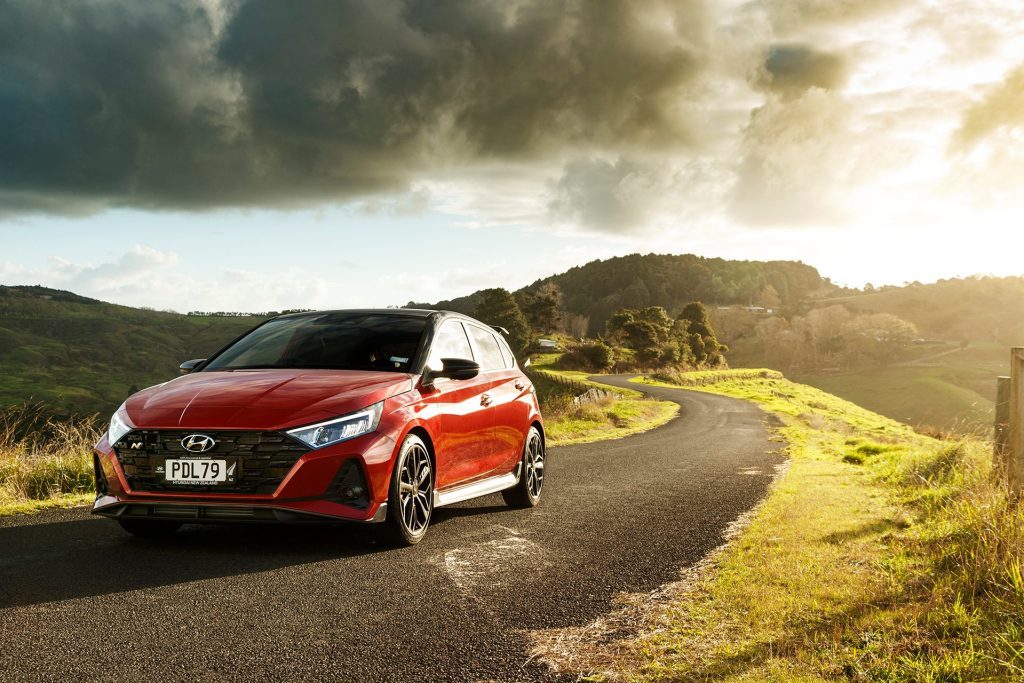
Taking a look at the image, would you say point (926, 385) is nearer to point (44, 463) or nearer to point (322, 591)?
point (44, 463)

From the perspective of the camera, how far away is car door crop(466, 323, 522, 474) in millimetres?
7906

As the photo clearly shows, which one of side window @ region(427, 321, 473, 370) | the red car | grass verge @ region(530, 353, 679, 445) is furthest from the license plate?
grass verge @ region(530, 353, 679, 445)

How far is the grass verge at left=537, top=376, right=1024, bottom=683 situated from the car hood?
2407 millimetres

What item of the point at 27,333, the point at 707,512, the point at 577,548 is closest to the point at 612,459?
the point at 707,512

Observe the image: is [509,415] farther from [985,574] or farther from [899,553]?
[985,574]

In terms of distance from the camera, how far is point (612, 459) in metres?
14.5

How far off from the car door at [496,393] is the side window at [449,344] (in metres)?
0.21

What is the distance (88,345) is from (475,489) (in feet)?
596

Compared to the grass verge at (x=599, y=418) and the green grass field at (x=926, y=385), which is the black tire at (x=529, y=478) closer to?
the grass verge at (x=599, y=418)

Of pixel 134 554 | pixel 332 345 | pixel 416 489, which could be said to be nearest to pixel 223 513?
pixel 134 554

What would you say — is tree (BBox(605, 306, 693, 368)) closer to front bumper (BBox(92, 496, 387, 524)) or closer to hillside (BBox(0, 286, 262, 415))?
hillside (BBox(0, 286, 262, 415))

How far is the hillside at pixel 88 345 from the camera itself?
13012cm

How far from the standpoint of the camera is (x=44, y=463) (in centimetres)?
970

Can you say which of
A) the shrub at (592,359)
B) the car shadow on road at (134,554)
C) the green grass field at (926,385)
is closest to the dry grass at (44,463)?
the car shadow on road at (134,554)
